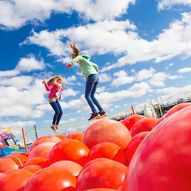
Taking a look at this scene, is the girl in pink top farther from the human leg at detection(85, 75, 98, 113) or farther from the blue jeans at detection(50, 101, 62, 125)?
the human leg at detection(85, 75, 98, 113)

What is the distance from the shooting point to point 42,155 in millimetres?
3314

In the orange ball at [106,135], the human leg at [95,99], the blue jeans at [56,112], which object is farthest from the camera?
the blue jeans at [56,112]

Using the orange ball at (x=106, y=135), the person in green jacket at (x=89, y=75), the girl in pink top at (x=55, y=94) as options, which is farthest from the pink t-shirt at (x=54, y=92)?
the orange ball at (x=106, y=135)

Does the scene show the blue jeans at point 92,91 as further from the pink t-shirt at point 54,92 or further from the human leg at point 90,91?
the pink t-shirt at point 54,92

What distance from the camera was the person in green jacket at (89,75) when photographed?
857 cm

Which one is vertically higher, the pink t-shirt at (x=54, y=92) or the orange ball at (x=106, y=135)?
the pink t-shirt at (x=54, y=92)

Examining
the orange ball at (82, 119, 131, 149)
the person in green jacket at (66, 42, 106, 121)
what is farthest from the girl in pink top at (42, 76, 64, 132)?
the orange ball at (82, 119, 131, 149)

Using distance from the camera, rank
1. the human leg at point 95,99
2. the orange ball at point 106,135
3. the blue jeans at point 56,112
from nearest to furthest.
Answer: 1. the orange ball at point 106,135
2. the human leg at point 95,99
3. the blue jeans at point 56,112

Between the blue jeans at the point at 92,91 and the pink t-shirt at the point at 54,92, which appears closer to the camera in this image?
the blue jeans at the point at 92,91

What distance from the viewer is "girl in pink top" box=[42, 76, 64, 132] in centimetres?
1072

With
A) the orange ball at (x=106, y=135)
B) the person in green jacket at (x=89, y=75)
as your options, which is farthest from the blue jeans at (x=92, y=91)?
the orange ball at (x=106, y=135)

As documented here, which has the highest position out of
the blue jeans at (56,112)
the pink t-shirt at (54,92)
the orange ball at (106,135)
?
the pink t-shirt at (54,92)

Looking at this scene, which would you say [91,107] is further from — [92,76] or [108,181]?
[108,181]

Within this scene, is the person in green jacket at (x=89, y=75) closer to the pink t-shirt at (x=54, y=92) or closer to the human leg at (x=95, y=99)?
the human leg at (x=95, y=99)
